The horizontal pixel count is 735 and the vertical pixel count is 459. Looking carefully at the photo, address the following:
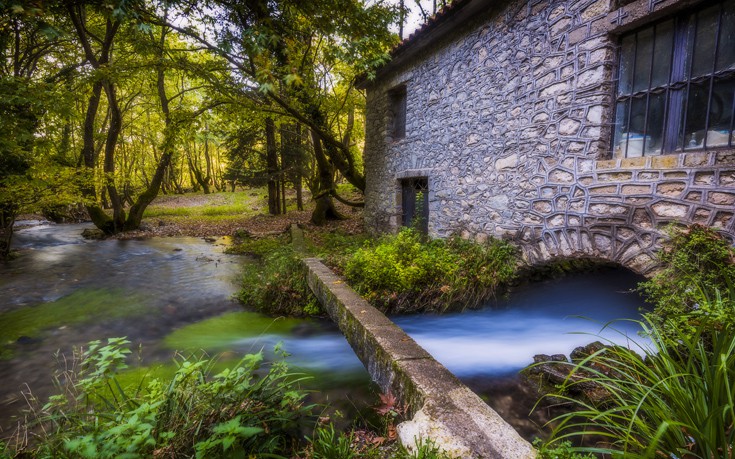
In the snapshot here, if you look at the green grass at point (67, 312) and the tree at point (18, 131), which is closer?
the green grass at point (67, 312)

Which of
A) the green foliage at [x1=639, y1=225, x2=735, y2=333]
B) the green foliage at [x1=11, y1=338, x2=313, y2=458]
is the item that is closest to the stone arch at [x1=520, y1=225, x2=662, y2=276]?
the green foliage at [x1=639, y1=225, x2=735, y2=333]

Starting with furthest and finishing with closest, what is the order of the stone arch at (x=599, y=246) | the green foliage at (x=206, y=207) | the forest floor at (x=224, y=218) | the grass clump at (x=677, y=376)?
1. the green foliage at (x=206, y=207)
2. the forest floor at (x=224, y=218)
3. the stone arch at (x=599, y=246)
4. the grass clump at (x=677, y=376)

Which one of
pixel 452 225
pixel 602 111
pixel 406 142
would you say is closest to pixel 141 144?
pixel 406 142

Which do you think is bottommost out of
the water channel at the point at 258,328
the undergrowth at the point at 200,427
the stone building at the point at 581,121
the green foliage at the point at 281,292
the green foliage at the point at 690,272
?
the water channel at the point at 258,328

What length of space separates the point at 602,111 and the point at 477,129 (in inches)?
76.9

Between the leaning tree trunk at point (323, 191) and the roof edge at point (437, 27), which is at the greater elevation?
the roof edge at point (437, 27)

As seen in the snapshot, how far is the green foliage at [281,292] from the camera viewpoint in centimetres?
496

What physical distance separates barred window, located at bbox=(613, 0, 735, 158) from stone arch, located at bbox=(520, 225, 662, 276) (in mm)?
938

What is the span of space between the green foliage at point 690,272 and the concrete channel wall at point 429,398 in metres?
1.90

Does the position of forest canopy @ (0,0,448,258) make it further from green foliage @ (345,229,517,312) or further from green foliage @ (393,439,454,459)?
green foliage @ (393,439,454,459)

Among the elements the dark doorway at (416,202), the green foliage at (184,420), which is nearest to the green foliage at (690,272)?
the green foliage at (184,420)

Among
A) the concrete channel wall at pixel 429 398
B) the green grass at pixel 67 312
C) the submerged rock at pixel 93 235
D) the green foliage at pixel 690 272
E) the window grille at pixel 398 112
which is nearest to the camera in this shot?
the concrete channel wall at pixel 429 398

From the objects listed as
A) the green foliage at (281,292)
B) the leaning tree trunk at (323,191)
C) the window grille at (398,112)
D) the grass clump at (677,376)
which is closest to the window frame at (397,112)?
the window grille at (398,112)

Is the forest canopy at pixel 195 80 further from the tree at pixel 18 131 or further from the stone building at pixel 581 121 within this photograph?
the stone building at pixel 581 121
